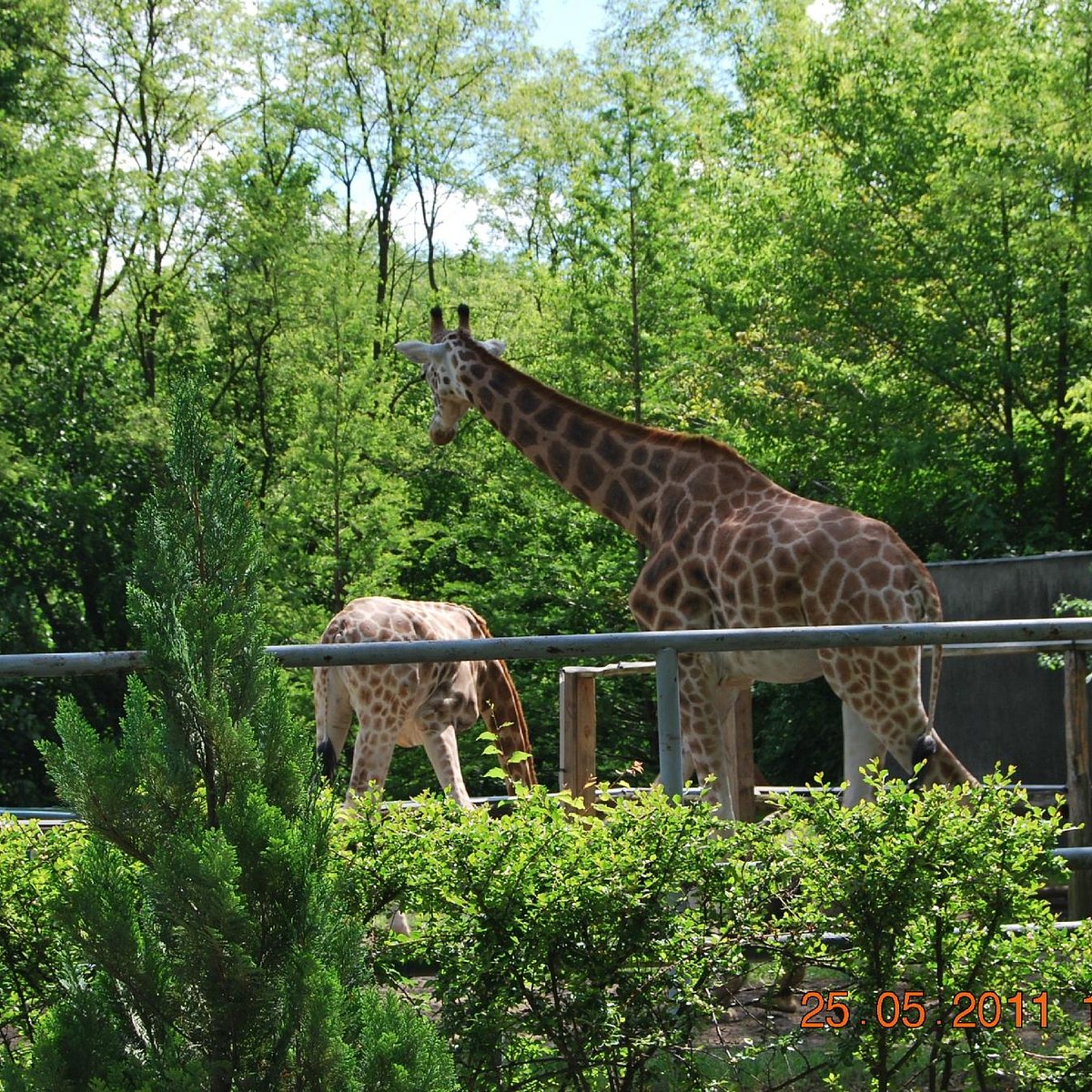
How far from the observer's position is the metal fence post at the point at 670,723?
3.79 metres

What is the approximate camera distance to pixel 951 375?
46.0 ft

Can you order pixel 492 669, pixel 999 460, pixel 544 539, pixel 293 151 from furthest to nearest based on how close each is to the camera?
pixel 293 151 < pixel 544 539 < pixel 999 460 < pixel 492 669

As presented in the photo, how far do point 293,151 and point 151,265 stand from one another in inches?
151

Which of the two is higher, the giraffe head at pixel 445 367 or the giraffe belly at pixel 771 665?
the giraffe head at pixel 445 367

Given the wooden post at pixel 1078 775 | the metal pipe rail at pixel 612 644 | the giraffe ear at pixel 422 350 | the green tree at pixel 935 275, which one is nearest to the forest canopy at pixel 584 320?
the green tree at pixel 935 275

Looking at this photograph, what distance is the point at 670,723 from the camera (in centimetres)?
381

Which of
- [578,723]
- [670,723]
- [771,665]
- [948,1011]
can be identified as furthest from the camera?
[578,723]

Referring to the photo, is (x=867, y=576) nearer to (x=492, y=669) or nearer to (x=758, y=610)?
(x=758, y=610)

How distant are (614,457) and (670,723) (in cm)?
357

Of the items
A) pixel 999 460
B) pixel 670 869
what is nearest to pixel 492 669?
pixel 670 869

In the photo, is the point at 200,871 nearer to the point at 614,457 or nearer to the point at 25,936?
the point at 25,936

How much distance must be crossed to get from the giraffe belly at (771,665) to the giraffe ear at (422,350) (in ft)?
9.33
